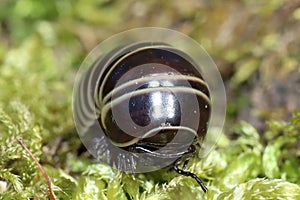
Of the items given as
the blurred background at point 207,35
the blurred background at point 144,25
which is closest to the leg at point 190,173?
the blurred background at point 144,25

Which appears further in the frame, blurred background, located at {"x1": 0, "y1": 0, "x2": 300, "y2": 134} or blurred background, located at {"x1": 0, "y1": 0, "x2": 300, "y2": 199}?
blurred background, located at {"x1": 0, "y1": 0, "x2": 300, "y2": 134}

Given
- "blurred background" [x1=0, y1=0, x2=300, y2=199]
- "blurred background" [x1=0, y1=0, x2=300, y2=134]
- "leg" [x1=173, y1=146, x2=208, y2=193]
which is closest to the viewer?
"leg" [x1=173, y1=146, x2=208, y2=193]

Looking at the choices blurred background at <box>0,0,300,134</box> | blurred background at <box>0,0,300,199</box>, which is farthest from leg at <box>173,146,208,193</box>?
blurred background at <box>0,0,300,134</box>

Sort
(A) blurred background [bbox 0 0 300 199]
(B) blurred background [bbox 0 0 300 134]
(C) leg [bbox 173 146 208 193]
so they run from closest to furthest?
(C) leg [bbox 173 146 208 193] < (A) blurred background [bbox 0 0 300 199] < (B) blurred background [bbox 0 0 300 134]

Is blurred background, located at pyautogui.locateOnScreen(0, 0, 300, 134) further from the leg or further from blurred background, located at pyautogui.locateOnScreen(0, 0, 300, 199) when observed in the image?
the leg

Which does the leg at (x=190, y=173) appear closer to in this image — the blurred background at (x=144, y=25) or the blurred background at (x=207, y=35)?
the blurred background at (x=144, y=25)

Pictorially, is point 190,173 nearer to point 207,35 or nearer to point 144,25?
point 207,35

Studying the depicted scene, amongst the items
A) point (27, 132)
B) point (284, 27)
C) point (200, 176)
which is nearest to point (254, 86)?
point (284, 27)

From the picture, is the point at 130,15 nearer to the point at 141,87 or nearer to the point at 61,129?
the point at 61,129
